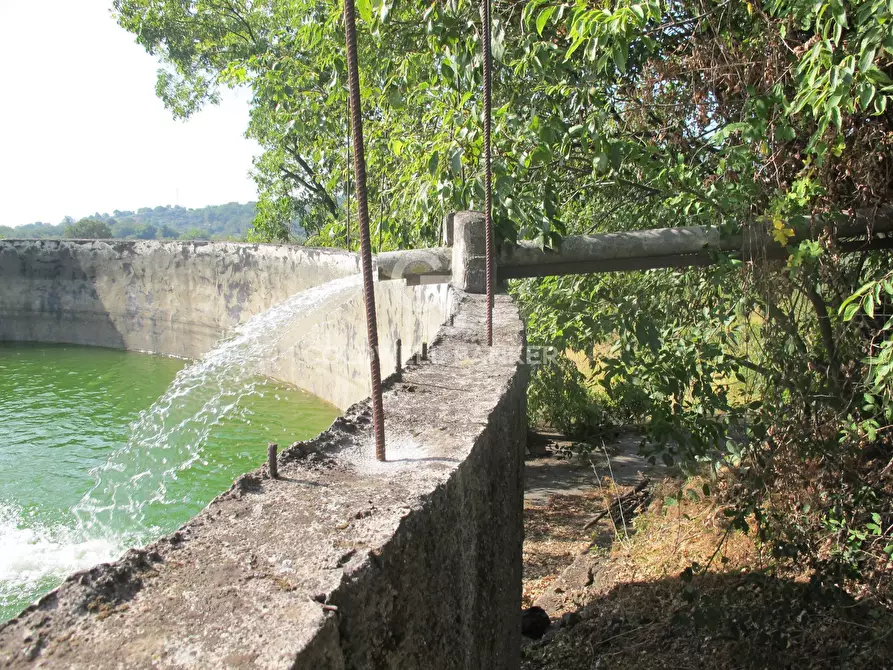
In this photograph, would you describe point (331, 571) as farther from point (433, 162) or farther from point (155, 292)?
point (155, 292)

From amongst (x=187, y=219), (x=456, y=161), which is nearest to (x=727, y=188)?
(x=456, y=161)

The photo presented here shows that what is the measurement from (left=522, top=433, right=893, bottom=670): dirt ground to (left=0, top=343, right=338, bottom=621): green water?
2972 millimetres

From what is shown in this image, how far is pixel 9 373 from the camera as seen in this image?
12.3m

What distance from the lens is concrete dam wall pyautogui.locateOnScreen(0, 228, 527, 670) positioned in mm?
1376

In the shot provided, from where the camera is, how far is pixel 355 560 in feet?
5.36

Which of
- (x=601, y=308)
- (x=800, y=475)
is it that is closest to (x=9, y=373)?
(x=601, y=308)

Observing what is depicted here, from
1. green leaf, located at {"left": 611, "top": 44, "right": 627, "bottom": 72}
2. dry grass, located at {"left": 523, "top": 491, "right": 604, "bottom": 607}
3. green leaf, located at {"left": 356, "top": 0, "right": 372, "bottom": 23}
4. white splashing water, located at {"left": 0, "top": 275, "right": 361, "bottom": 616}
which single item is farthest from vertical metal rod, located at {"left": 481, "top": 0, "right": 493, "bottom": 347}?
white splashing water, located at {"left": 0, "top": 275, "right": 361, "bottom": 616}

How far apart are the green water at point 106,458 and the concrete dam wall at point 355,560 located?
360 cm

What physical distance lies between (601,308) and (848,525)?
1903mm

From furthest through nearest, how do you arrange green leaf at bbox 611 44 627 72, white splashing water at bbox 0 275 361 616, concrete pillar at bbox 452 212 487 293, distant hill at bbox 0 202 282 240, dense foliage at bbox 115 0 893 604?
distant hill at bbox 0 202 282 240
white splashing water at bbox 0 275 361 616
concrete pillar at bbox 452 212 487 293
dense foliage at bbox 115 0 893 604
green leaf at bbox 611 44 627 72

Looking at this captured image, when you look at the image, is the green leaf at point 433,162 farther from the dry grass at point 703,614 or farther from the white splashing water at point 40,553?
the white splashing water at point 40,553

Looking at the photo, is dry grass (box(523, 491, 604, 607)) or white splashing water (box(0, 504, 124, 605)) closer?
white splashing water (box(0, 504, 124, 605))

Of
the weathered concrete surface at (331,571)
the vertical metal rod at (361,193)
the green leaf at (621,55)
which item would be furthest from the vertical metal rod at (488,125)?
the vertical metal rod at (361,193)

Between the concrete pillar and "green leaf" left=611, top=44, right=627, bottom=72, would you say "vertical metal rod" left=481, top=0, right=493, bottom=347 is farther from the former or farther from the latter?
the concrete pillar
